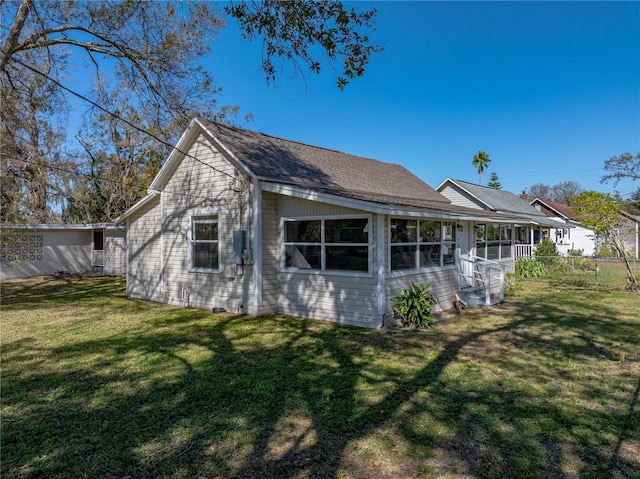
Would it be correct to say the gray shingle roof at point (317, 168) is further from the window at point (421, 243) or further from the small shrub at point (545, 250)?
the small shrub at point (545, 250)

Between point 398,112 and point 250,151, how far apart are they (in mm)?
11720

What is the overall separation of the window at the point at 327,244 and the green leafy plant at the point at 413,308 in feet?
3.49

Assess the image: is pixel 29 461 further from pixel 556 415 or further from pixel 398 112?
pixel 398 112

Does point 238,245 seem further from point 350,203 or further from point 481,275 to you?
point 481,275

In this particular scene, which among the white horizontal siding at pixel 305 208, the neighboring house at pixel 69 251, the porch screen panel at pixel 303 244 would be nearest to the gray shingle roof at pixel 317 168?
the white horizontal siding at pixel 305 208

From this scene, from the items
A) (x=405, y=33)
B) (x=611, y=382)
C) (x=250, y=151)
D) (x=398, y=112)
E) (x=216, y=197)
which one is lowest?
(x=611, y=382)

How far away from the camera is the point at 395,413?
165 inches

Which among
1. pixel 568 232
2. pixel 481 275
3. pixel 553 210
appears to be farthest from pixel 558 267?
pixel 553 210

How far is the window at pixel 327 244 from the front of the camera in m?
8.44

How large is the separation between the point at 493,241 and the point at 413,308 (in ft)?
26.6

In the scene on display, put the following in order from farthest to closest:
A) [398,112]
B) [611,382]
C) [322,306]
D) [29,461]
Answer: [398,112] → [322,306] → [611,382] → [29,461]

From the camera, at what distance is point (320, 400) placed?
454 centimetres

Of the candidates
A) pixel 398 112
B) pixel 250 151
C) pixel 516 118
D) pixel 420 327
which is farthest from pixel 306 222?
pixel 516 118

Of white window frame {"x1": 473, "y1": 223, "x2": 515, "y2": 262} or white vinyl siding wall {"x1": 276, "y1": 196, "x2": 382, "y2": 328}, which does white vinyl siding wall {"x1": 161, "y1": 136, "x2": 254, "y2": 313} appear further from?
white window frame {"x1": 473, "y1": 223, "x2": 515, "y2": 262}
